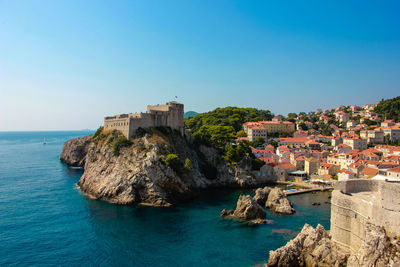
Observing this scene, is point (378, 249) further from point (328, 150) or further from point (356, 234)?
point (328, 150)

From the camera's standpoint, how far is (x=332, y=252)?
18734mm

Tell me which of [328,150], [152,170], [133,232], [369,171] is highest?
[328,150]

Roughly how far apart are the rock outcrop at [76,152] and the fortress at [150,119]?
83.2 ft

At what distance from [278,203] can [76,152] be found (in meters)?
56.5

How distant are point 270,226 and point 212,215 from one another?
6.88 m

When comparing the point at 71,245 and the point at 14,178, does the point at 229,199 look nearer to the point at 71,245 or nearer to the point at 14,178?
the point at 71,245

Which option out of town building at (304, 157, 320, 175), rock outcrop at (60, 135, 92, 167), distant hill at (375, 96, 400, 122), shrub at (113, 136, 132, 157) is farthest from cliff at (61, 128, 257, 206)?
distant hill at (375, 96, 400, 122)

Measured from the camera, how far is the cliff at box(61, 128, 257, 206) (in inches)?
1414

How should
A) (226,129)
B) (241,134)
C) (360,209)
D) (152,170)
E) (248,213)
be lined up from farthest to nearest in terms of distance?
1. (241,134)
2. (226,129)
3. (152,170)
4. (248,213)
5. (360,209)

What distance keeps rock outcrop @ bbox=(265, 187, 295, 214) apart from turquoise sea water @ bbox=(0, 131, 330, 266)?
108 centimetres

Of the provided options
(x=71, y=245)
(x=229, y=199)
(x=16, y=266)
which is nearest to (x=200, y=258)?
(x=71, y=245)

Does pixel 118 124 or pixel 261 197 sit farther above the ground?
pixel 118 124

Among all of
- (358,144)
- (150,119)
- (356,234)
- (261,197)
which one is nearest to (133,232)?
(261,197)

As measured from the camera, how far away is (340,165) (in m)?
51.9
